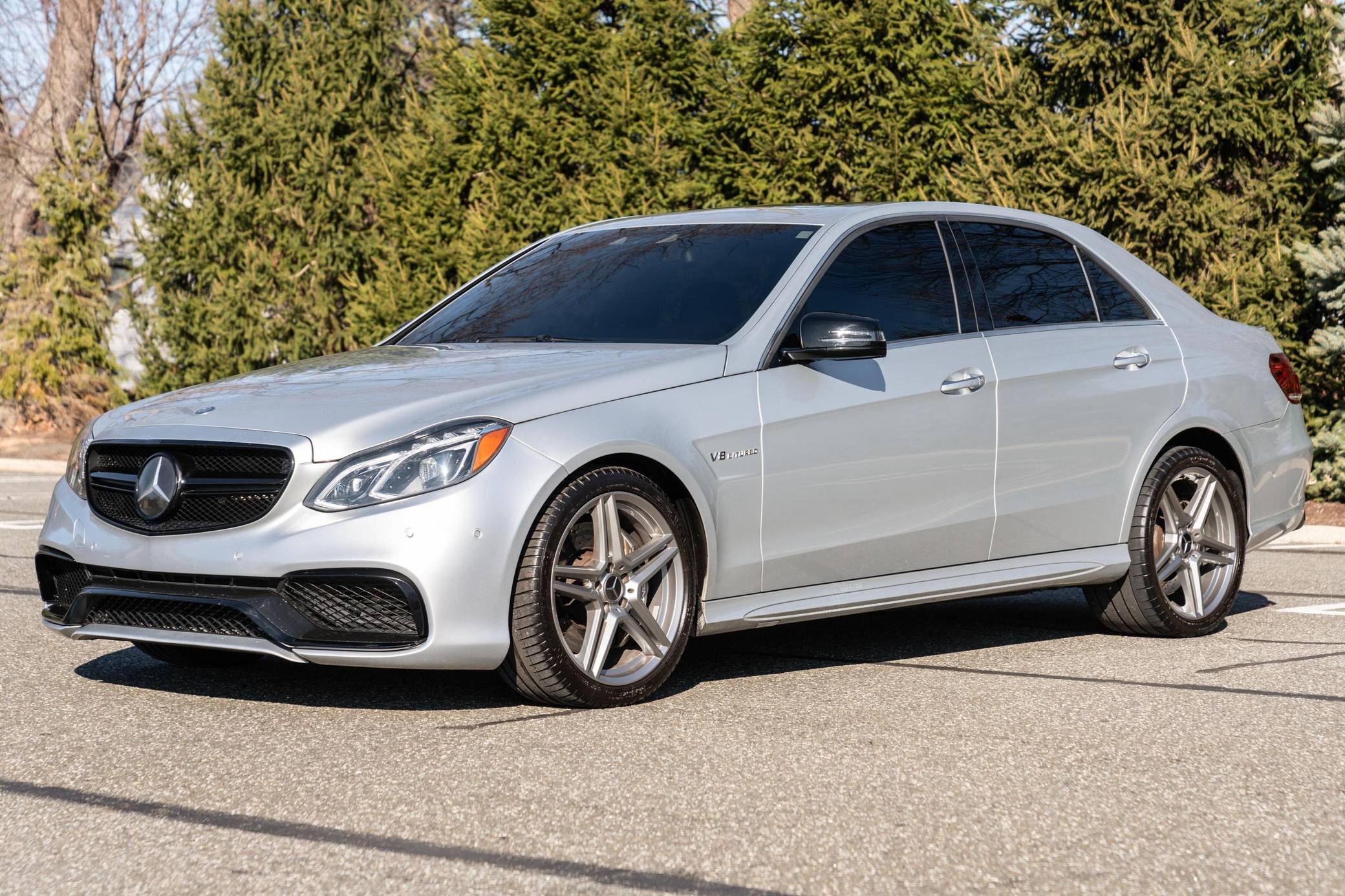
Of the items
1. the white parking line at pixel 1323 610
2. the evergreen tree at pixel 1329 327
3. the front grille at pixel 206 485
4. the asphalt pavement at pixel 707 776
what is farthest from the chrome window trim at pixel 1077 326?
the evergreen tree at pixel 1329 327

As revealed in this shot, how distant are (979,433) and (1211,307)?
6525 mm

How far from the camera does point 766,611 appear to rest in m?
5.81

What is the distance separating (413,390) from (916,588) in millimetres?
2069

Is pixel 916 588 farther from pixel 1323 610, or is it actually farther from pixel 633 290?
pixel 1323 610

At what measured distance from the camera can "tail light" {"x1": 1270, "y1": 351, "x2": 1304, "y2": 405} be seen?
768 cm

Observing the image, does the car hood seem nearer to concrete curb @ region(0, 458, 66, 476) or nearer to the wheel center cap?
the wheel center cap

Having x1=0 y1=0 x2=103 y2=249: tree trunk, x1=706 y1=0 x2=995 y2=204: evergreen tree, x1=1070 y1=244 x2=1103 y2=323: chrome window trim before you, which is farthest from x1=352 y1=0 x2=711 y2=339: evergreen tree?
x1=0 y1=0 x2=103 y2=249: tree trunk

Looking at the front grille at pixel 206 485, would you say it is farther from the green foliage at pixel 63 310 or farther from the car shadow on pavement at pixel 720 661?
the green foliage at pixel 63 310

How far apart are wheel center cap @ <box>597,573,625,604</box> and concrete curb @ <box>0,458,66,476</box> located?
14146 mm

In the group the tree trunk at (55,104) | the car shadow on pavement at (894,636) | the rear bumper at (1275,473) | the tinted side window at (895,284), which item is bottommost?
the car shadow on pavement at (894,636)

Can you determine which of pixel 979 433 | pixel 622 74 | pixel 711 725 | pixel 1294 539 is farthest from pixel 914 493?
pixel 622 74

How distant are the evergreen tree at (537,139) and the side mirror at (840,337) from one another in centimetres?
953

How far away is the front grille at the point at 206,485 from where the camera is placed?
16.8 feet

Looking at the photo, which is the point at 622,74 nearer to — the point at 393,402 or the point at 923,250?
the point at 923,250
